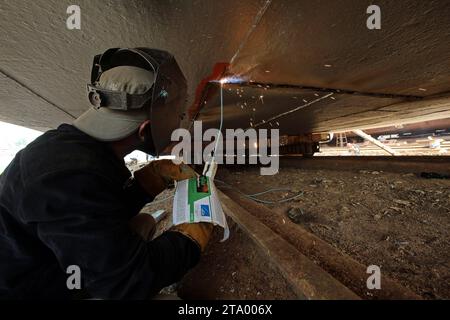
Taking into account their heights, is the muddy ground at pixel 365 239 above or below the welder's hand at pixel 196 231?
below

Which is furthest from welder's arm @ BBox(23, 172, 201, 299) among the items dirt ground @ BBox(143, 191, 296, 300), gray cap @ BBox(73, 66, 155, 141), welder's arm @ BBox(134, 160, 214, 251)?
welder's arm @ BBox(134, 160, 214, 251)

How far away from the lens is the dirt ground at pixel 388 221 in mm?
1169

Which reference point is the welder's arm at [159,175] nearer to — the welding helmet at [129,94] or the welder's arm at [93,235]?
the welding helmet at [129,94]

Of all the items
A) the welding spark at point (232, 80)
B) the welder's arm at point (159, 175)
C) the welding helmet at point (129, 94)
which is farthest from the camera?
the welding spark at point (232, 80)

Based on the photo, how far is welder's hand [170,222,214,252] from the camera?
108 centimetres

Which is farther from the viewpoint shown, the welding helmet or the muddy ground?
the muddy ground

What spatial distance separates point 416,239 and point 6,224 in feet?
7.24

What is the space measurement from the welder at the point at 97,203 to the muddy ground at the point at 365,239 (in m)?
0.28

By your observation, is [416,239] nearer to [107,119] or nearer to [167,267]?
[167,267]

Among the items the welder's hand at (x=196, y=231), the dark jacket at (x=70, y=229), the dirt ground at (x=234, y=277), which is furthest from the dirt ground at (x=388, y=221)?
the dark jacket at (x=70, y=229)

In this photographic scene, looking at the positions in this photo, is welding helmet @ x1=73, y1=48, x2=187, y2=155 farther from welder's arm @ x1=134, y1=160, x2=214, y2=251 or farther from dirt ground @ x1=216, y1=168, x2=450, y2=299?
dirt ground @ x1=216, y1=168, x2=450, y2=299

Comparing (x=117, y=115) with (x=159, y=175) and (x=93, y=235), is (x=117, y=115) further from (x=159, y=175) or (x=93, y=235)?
(x=159, y=175)

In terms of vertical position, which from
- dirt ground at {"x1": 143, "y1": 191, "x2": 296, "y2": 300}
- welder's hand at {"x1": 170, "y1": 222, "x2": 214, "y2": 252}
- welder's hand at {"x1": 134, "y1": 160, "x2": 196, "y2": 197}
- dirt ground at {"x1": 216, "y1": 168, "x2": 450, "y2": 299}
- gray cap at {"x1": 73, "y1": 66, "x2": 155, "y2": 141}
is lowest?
dirt ground at {"x1": 143, "y1": 191, "x2": 296, "y2": 300}

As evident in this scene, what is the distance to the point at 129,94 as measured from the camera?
3.10 feet
